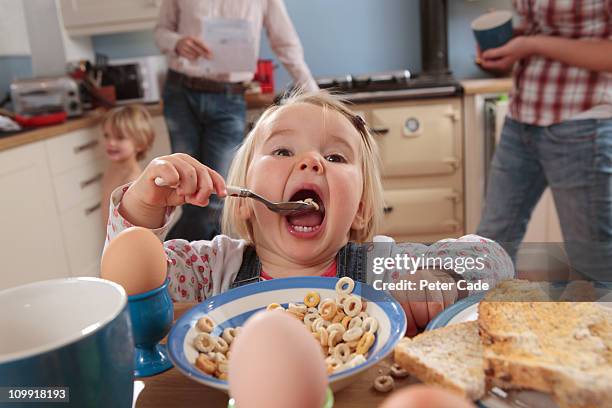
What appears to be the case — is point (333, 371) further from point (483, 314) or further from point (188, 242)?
point (188, 242)

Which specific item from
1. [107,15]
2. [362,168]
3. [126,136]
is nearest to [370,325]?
[362,168]

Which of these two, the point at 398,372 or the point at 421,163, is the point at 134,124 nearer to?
the point at 421,163

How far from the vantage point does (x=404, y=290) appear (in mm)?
334

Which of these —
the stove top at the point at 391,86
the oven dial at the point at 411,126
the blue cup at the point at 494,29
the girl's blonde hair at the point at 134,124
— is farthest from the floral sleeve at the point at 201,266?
the oven dial at the point at 411,126

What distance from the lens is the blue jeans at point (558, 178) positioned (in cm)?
81

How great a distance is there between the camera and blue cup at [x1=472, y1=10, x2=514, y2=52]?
0.84 m

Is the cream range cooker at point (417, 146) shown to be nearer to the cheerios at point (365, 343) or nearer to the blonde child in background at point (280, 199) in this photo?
the blonde child in background at point (280, 199)

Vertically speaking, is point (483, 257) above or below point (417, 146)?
above

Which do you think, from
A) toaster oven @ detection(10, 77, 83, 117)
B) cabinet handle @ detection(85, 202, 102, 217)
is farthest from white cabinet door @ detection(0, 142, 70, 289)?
toaster oven @ detection(10, 77, 83, 117)

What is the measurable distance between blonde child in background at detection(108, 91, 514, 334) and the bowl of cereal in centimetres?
6

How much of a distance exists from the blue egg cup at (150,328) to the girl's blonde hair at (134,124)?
3.06 ft

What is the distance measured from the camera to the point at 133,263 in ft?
1.06

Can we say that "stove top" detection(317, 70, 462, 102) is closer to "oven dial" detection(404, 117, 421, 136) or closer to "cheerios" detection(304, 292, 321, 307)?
"oven dial" detection(404, 117, 421, 136)

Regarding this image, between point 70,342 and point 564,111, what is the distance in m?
0.80
